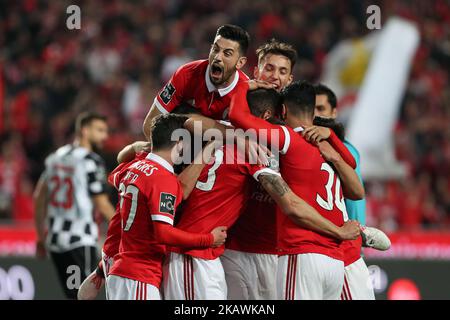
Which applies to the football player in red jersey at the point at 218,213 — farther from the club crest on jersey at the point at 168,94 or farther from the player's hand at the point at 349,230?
the club crest on jersey at the point at 168,94

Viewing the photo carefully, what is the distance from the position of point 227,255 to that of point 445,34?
10.3 metres

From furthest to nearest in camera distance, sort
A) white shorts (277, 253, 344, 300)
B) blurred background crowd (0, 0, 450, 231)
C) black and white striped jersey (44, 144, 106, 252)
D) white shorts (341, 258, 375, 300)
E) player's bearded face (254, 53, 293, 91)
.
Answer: blurred background crowd (0, 0, 450, 231), black and white striped jersey (44, 144, 106, 252), player's bearded face (254, 53, 293, 91), white shorts (341, 258, 375, 300), white shorts (277, 253, 344, 300)

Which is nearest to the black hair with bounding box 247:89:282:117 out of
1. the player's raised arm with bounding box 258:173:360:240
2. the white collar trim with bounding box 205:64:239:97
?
the white collar trim with bounding box 205:64:239:97

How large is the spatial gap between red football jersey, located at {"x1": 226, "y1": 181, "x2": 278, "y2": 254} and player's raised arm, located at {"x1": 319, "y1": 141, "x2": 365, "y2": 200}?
55cm

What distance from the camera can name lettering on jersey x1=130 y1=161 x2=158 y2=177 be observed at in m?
5.43

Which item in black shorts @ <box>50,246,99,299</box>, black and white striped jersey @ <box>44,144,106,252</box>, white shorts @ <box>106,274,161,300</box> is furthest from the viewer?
black and white striped jersey @ <box>44,144,106,252</box>

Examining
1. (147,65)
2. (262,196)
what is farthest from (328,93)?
(147,65)

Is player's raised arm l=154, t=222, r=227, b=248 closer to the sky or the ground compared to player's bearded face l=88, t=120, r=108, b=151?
closer to the ground

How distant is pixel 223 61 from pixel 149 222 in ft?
4.38

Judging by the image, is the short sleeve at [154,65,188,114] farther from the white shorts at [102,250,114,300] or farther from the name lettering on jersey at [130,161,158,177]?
the white shorts at [102,250,114,300]

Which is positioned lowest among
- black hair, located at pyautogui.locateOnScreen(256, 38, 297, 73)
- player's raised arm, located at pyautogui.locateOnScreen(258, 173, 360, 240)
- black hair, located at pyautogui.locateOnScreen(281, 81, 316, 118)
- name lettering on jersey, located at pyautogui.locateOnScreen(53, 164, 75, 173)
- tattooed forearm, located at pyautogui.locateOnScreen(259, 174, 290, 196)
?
player's raised arm, located at pyautogui.locateOnScreen(258, 173, 360, 240)

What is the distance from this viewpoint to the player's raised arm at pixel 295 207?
5.47m

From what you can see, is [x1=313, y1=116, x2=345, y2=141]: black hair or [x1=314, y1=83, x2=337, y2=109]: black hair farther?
[x1=314, y1=83, x2=337, y2=109]: black hair

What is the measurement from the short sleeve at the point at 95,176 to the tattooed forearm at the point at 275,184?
3.25 m
